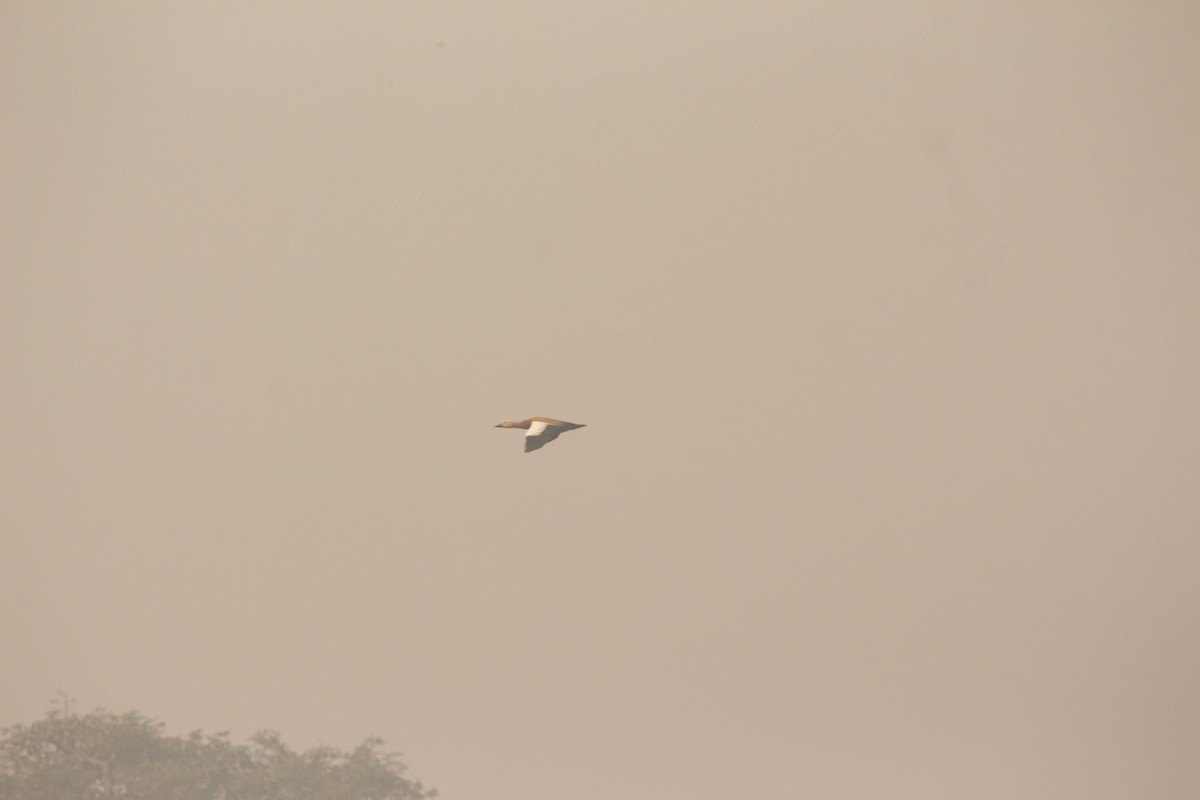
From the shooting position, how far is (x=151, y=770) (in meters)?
24.2

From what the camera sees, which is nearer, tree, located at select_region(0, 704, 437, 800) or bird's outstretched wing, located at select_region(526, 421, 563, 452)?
bird's outstretched wing, located at select_region(526, 421, 563, 452)

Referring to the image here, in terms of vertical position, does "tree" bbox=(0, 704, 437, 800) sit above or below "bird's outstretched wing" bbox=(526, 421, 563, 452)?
below

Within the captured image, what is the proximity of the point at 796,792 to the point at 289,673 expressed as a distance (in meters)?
20.1

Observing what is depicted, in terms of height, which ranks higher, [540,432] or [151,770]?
[540,432]

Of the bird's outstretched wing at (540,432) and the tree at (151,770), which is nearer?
the bird's outstretched wing at (540,432)

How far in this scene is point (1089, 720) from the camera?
54.8m

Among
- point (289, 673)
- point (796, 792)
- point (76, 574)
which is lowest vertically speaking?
point (796, 792)

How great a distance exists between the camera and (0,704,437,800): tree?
78.2 ft

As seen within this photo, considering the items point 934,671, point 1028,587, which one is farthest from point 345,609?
point 1028,587

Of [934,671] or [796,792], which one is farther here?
[934,671]

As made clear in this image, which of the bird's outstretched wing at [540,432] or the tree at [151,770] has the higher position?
the bird's outstretched wing at [540,432]

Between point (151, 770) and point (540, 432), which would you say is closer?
point (540, 432)

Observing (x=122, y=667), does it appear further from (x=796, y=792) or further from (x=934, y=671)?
(x=934, y=671)

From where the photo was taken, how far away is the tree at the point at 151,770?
2384 cm
